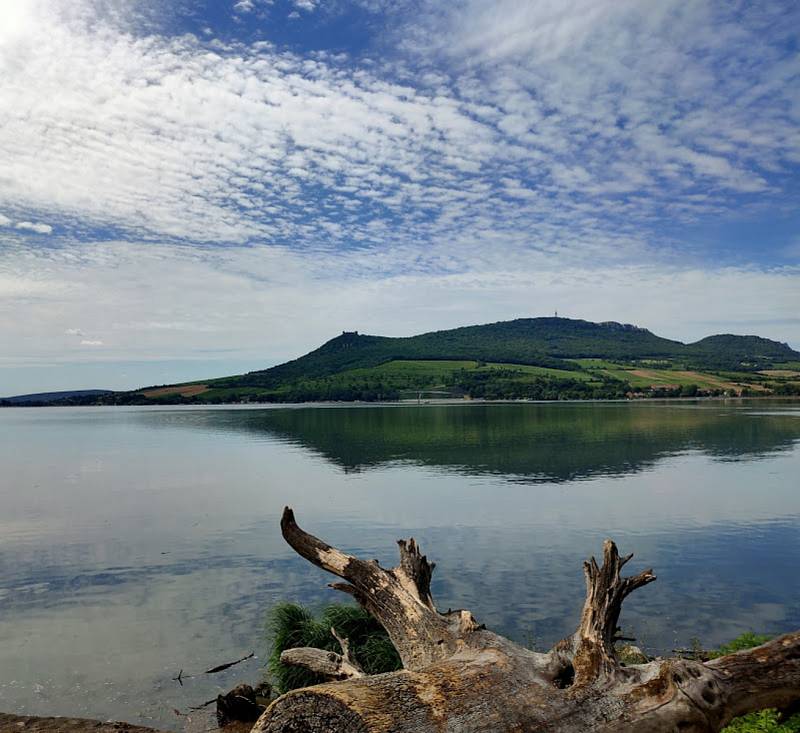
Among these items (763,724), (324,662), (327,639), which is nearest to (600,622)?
(763,724)

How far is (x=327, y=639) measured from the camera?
39.5 feet

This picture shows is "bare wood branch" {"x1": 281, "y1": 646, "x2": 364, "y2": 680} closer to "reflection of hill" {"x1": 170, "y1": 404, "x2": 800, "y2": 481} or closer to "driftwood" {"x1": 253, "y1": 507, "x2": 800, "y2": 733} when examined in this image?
"driftwood" {"x1": 253, "y1": 507, "x2": 800, "y2": 733}

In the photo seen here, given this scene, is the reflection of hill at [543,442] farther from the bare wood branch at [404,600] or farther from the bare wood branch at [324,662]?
the bare wood branch at [324,662]

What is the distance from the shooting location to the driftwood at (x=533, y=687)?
20.2ft

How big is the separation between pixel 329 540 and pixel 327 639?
12510 mm

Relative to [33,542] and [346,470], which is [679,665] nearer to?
[33,542]

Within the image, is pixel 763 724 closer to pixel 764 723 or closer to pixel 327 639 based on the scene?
pixel 764 723

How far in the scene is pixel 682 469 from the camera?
44875 mm

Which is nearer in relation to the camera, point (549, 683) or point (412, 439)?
point (549, 683)

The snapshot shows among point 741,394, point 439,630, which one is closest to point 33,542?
point 439,630

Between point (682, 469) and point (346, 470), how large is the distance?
73.8 ft

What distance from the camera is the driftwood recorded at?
6156 mm

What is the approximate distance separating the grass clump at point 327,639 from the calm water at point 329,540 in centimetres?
109

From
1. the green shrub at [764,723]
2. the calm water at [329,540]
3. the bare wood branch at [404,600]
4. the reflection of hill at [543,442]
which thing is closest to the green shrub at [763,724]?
the green shrub at [764,723]
